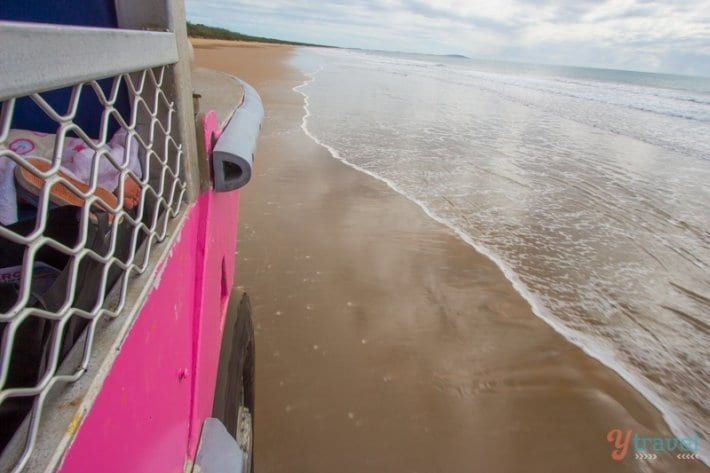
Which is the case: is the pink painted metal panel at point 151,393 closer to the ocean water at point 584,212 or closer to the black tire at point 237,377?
the black tire at point 237,377

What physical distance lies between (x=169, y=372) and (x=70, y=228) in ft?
1.31

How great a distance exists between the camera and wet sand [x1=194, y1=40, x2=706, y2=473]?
7.20 ft

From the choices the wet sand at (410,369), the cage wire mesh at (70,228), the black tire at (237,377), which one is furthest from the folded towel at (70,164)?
the wet sand at (410,369)

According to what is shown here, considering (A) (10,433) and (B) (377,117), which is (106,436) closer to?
(A) (10,433)

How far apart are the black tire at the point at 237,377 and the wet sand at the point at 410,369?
1.28 feet

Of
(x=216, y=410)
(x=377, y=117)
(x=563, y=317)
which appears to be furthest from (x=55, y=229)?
(x=377, y=117)

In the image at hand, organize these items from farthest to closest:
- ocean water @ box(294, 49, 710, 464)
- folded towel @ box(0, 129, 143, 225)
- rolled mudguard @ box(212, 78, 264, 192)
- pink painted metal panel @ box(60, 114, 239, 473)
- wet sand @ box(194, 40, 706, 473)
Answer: ocean water @ box(294, 49, 710, 464) → wet sand @ box(194, 40, 706, 473) → rolled mudguard @ box(212, 78, 264, 192) → folded towel @ box(0, 129, 143, 225) → pink painted metal panel @ box(60, 114, 239, 473)

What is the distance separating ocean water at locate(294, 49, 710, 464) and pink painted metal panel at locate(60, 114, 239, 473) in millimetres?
2625

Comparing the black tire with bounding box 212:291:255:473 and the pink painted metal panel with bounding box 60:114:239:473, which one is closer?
the pink painted metal panel with bounding box 60:114:239:473

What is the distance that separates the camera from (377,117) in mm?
10703

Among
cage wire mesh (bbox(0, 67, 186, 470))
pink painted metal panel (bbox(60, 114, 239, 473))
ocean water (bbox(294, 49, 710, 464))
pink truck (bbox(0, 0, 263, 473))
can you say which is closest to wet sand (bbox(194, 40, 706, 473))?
ocean water (bbox(294, 49, 710, 464))

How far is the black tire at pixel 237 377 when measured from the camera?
62.1 inches

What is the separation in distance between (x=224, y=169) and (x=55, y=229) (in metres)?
0.57

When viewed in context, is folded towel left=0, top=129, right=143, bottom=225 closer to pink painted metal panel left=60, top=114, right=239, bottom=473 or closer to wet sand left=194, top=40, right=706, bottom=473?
pink painted metal panel left=60, top=114, right=239, bottom=473
